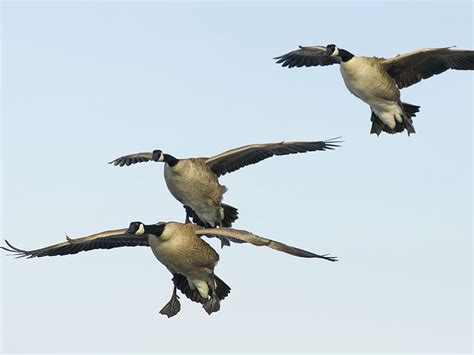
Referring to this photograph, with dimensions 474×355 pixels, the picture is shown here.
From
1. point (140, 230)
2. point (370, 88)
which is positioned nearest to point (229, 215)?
point (370, 88)

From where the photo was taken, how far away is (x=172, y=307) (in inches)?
749

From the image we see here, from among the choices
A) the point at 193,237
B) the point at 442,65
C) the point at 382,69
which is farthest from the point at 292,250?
the point at 442,65

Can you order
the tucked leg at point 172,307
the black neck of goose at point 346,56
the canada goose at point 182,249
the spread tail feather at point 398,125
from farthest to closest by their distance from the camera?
1. the spread tail feather at point 398,125
2. the black neck of goose at point 346,56
3. the tucked leg at point 172,307
4. the canada goose at point 182,249

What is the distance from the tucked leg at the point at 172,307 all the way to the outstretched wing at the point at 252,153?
116 inches

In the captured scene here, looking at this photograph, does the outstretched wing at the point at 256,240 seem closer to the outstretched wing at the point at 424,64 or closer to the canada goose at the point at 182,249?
the canada goose at the point at 182,249

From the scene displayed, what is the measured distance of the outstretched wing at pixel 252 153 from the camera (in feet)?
67.4

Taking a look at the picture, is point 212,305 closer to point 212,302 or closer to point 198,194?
point 212,302

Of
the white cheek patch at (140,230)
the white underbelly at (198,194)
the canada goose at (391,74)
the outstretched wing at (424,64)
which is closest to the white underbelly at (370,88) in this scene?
the canada goose at (391,74)

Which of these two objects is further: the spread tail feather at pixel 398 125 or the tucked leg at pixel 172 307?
the spread tail feather at pixel 398 125

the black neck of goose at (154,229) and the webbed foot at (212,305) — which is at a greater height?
the black neck of goose at (154,229)

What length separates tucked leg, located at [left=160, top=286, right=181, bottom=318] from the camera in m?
19.0

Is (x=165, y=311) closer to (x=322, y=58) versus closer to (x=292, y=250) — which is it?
(x=292, y=250)

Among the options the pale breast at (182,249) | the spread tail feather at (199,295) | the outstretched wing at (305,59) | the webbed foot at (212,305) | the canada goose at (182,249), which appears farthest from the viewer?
the outstretched wing at (305,59)

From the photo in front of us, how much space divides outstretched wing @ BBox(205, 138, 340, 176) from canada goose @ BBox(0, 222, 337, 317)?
244 centimetres
